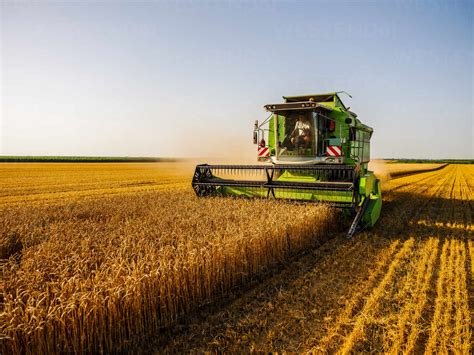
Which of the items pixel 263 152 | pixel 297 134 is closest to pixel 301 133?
pixel 297 134

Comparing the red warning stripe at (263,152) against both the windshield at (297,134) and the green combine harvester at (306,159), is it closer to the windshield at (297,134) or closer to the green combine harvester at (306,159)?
the green combine harvester at (306,159)

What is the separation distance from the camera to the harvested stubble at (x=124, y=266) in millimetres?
2211

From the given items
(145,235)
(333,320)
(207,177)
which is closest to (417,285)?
(333,320)

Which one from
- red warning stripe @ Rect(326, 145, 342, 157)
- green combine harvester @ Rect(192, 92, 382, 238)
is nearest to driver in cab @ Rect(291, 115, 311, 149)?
green combine harvester @ Rect(192, 92, 382, 238)

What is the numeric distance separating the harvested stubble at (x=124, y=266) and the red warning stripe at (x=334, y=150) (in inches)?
88.7

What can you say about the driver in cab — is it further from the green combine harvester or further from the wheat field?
the wheat field

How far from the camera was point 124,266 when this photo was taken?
2.96 metres

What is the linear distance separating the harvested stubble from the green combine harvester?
4.47 ft

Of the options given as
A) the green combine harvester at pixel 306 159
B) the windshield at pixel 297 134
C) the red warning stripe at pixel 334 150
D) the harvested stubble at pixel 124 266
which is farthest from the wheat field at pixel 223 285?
the windshield at pixel 297 134

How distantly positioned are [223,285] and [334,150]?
16.9 ft

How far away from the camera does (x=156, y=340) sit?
2693 millimetres

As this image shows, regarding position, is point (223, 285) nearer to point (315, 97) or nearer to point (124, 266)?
point (124, 266)

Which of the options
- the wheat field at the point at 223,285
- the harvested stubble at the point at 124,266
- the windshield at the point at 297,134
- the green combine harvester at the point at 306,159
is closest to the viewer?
the harvested stubble at the point at 124,266

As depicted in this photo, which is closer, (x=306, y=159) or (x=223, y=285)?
(x=223, y=285)
